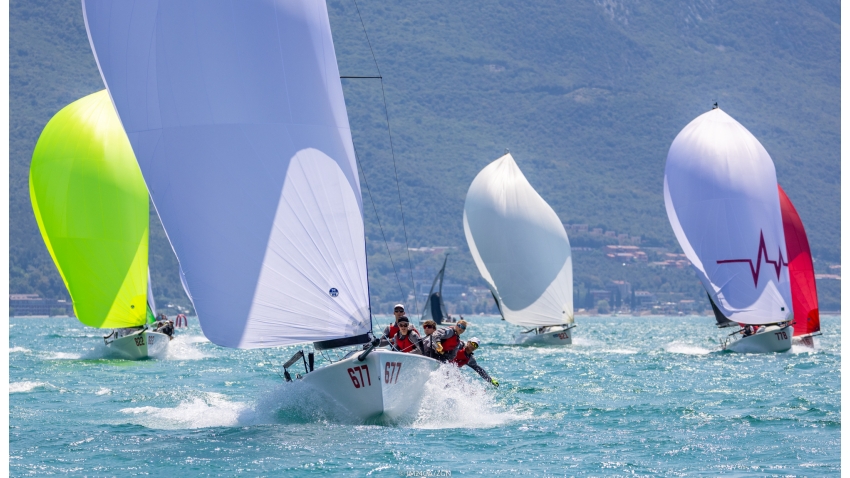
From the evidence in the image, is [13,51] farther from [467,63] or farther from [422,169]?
[467,63]

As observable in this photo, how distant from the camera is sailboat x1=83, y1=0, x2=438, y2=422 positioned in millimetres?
A: 12336

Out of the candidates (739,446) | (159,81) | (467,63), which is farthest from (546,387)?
(467,63)

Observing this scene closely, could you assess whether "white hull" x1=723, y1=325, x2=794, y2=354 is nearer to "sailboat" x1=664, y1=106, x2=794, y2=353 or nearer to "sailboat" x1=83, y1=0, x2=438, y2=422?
"sailboat" x1=664, y1=106, x2=794, y2=353

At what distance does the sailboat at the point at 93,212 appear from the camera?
24688 millimetres

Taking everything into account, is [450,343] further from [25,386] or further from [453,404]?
[25,386]

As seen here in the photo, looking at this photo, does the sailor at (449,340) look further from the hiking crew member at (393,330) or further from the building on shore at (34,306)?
Result: the building on shore at (34,306)

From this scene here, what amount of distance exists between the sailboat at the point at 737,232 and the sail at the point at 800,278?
0.66 m

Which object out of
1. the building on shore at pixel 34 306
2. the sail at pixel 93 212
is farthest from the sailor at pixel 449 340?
the building on shore at pixel 34 306

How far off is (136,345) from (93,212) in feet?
10.8

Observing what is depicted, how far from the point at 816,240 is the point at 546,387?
140 meters

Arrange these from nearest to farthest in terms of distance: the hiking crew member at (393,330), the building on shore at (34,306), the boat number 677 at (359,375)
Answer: the boat number 677 at (359,375) → the hiking crew member at (393,330) → the building on shore at (34,306)

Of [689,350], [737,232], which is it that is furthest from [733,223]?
[689,350]

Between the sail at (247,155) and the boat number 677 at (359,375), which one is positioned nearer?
the boat number 677 at (359,375)

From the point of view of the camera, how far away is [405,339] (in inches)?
520
